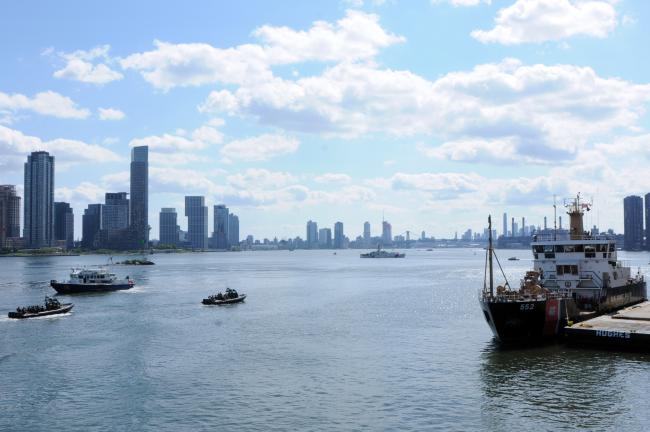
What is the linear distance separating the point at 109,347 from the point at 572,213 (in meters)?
55.8

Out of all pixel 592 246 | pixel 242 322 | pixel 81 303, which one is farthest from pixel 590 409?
pixel 81 303

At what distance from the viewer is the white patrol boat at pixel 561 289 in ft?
189

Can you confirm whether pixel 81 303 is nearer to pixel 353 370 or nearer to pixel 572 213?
pixel 353 370

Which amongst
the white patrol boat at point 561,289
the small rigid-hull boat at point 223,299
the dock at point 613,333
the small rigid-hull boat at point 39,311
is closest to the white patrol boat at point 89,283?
the small rigid-hull boat at point 39,311

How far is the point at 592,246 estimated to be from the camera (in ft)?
226

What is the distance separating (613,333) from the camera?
5338cm

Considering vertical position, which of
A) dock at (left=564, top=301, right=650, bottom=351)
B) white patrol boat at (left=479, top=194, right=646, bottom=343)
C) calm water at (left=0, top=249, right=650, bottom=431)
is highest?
white patrol boat at (left=479, top=194, right=646, bottom=343)

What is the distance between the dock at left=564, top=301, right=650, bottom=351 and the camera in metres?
52.8

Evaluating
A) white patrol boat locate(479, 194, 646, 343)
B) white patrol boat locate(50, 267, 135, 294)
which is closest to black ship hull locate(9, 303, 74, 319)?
white patrol boat locate(50, 267, 135, 294)

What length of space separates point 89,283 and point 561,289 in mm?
99102

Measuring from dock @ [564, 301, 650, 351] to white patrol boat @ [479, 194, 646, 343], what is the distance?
2759mm

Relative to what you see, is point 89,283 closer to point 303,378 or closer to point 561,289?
point 303,378

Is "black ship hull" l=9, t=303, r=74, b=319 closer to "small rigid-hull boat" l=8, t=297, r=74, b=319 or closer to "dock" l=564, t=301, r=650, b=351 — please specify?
"small rigid-hull boat" l=8, t=297, r=74, b=319

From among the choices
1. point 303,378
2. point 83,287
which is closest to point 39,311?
point 83,287
